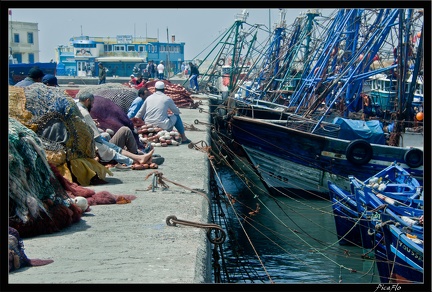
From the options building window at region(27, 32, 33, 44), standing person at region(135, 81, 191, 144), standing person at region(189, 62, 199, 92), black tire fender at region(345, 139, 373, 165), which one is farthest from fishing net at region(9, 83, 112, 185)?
building window at region(27, 32, 33, 44)

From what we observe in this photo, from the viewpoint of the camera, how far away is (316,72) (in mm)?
19141

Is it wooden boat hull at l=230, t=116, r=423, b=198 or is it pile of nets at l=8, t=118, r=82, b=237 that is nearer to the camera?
pile of nets at l=8, t=118, r=82, b=237

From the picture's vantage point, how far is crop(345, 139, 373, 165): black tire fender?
14477 millimetres

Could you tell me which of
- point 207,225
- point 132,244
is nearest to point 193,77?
point 207,225

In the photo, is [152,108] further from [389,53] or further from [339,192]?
[389,53]

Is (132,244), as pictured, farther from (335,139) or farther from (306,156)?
(306,156)

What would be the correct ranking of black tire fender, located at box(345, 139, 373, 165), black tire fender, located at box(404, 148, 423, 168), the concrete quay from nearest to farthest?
1. the concrete quay
2. black tire fender, located at box(404, 148, 423, 168)
3. black tire fender, located at box(345, 139, 373, 165)

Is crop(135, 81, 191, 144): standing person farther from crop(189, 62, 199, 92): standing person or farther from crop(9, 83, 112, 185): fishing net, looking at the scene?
crop(189, 62, 199, 92): standing person

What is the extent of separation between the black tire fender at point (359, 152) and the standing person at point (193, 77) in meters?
15.0

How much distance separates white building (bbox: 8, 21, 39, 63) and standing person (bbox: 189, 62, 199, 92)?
2115 centimetres

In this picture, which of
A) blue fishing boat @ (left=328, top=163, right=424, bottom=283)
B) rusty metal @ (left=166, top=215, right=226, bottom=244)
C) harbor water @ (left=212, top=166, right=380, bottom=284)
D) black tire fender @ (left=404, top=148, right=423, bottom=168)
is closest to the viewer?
rusty metal @ (left=166, top=215, right=226, bottom=244)

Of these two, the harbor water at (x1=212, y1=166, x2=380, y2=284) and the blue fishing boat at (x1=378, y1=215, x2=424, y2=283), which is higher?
the blue fishing boat at (x1=378, y1=215, x2=424, y2=283)

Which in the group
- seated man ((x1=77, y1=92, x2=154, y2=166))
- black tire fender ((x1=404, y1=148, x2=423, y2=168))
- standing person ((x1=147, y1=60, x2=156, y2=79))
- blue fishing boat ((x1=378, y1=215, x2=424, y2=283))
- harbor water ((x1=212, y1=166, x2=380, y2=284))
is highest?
standing person ((x1=147, y1=60, x2=156, y2=79))

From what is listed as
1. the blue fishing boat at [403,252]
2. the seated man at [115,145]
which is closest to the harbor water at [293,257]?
the blue fishing boat at [403,252]
